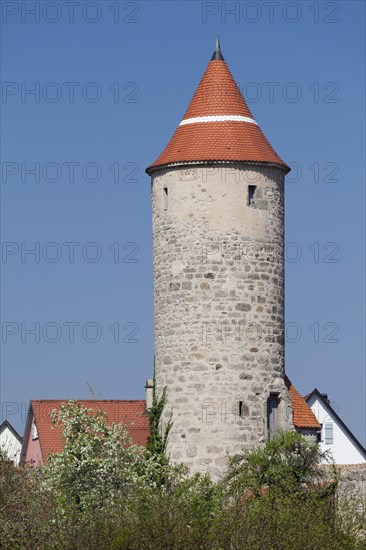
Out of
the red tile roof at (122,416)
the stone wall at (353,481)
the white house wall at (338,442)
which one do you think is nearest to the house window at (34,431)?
the red tile roof at (122,416)

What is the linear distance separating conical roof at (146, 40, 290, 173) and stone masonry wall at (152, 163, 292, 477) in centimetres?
28

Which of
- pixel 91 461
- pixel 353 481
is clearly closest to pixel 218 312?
pixel 91 461

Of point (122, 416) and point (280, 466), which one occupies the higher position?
point (122, 416)

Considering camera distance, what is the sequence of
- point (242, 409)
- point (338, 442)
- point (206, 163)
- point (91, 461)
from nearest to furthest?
point (91, 461)
point (242, 409)
point (206, 163)
point (338, 442)

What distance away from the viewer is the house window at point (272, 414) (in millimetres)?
39394

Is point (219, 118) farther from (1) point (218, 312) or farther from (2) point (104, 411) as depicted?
(2) point (104, 411)

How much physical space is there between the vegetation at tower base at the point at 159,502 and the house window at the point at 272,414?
5.31 feet

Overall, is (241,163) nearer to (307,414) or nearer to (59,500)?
(307,414)

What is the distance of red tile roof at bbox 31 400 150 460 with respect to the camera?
1674 inches

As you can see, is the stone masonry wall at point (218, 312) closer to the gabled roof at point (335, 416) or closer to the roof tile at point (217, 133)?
the roof tile at point (217, 133)

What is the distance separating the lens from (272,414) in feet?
130

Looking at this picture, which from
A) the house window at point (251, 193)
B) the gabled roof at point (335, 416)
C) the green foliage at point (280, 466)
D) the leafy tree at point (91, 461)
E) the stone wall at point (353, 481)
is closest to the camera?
the stone wall at point (353, 481)

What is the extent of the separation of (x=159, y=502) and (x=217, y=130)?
42.6 ft

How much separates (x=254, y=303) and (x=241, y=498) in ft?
24.8
